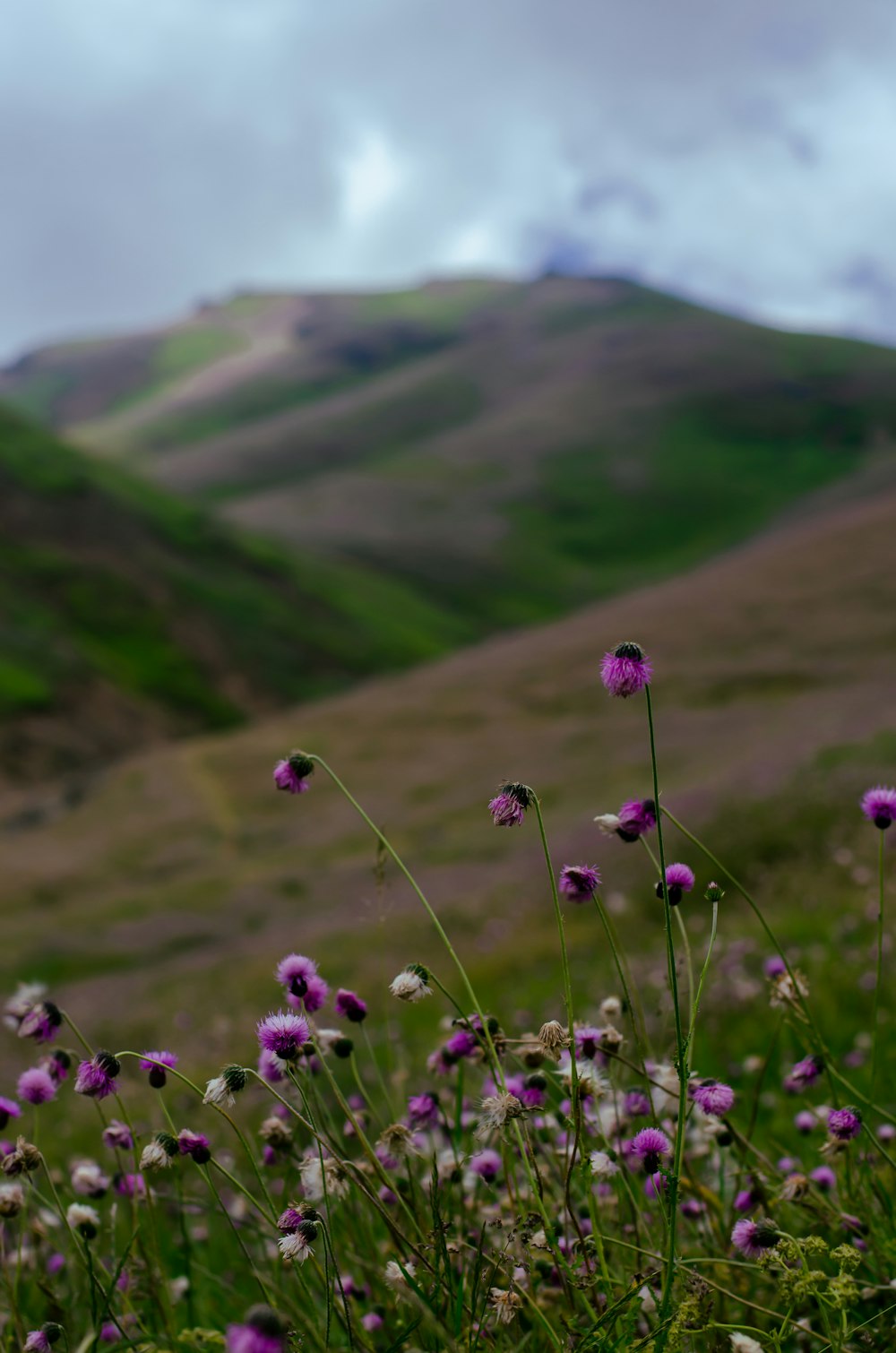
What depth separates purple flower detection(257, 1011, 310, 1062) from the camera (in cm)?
224

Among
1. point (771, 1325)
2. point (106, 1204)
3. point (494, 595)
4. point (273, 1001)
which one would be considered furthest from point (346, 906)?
point (494, 595)

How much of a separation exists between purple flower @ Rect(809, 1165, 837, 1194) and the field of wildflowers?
28 mm

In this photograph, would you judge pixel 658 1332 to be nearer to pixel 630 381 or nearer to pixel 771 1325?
pixel 771 1325

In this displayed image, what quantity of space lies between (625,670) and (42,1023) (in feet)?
5.69

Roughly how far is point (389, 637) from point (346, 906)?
66.6m

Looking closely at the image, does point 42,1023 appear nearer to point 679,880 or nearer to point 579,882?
point 579,882

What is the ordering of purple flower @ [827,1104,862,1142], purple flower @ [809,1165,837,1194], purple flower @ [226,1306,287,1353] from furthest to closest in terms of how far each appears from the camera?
purple flower @ [809,1165,837,1194] → purple flower @ [827,1104,862,1142] → purple flower @ [226,1306,287,1353]

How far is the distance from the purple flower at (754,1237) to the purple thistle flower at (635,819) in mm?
921

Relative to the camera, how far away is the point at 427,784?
32500mm

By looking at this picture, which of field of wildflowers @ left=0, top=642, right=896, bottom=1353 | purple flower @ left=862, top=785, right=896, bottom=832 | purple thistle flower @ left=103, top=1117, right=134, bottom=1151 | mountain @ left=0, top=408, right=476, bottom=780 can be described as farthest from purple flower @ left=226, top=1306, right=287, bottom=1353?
mountain @ left=0, top=408, right=476, bottom=780

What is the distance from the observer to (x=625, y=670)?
2.20m

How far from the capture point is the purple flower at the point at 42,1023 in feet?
8.86

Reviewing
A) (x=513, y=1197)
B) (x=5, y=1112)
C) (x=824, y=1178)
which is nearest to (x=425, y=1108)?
(x=513, y=1197)

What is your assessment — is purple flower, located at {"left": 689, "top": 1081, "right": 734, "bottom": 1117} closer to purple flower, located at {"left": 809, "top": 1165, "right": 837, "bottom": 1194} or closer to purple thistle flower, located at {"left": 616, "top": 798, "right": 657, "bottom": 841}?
purple thistle flower, located at {"left": 616, "top": 798, "right": 657, "bottom": 841}
